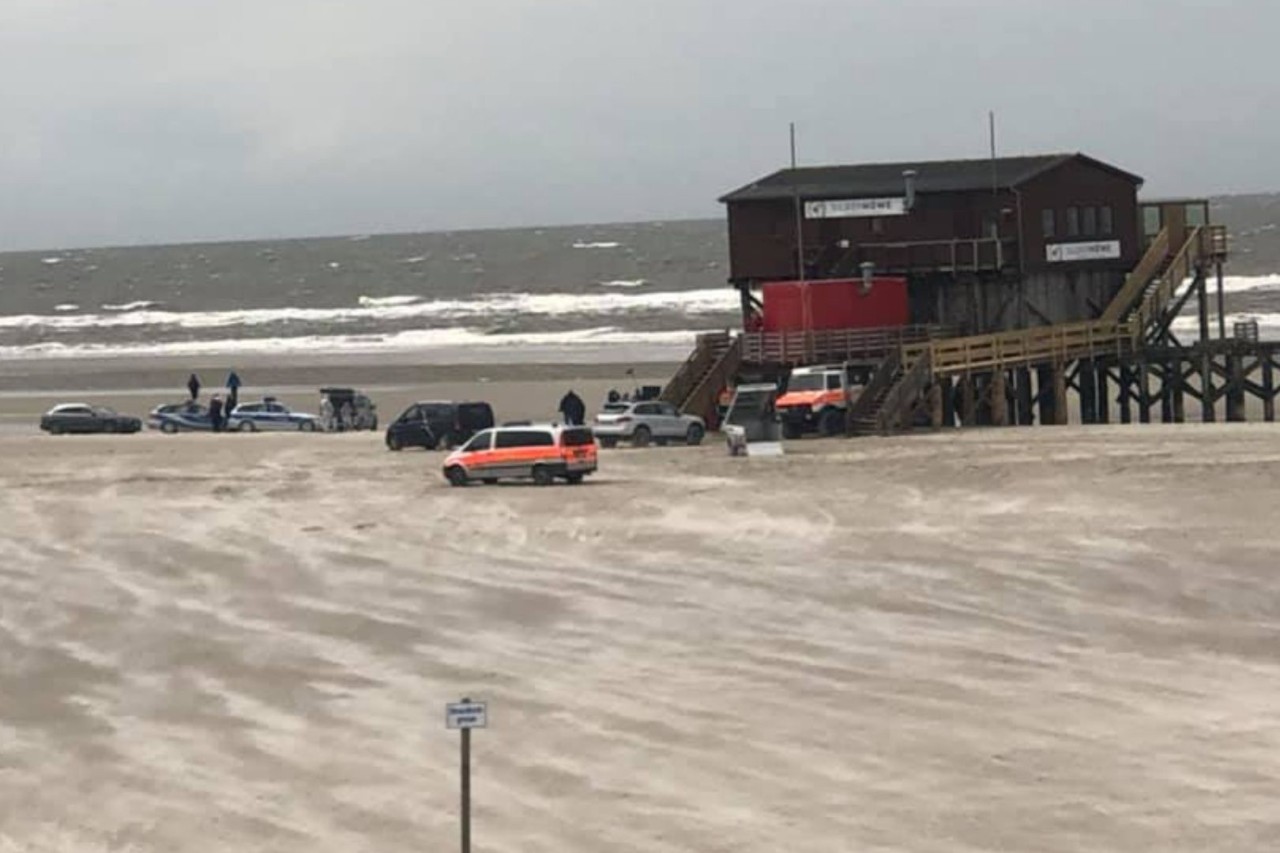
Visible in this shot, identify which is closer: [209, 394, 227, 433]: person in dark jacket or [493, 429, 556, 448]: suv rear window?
[493, 429, 556, 448]: suv rear window

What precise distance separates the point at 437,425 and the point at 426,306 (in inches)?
3390

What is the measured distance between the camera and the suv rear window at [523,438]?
41188mm

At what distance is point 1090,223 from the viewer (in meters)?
56.2

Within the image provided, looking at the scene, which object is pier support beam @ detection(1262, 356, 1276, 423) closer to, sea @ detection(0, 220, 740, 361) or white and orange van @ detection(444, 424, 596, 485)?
white and orange van @ detection(444, 424, 596, 485)

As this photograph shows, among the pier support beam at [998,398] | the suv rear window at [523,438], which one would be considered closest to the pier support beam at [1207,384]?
the pier support beam at [998,398]

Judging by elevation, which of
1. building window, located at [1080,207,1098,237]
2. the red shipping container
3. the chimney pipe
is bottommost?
the red shipping container

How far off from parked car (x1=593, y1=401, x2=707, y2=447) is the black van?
2673mm

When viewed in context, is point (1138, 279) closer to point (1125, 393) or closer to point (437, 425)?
point (1125, 393)

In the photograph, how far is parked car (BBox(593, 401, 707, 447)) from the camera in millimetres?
49344

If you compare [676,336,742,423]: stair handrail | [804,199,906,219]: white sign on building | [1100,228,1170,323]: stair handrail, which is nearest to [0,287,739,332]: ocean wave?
[1100,228,1170,323]: stair handrail

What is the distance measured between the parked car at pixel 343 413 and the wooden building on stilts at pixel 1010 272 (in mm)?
8932

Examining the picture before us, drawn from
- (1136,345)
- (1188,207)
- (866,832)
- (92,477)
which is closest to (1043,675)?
(866,832)

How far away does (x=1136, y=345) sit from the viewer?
55688 mm

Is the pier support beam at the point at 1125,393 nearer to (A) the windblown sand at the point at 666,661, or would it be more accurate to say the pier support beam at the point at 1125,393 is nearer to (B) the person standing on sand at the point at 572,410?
(B) the person standing on sand at the point at 572,410
